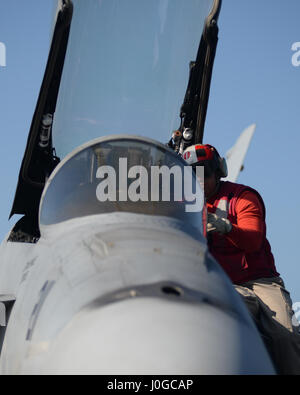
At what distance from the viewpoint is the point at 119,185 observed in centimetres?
383

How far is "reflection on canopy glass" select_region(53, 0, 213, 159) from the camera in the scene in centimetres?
655

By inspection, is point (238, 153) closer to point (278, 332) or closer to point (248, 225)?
point (248, 225)

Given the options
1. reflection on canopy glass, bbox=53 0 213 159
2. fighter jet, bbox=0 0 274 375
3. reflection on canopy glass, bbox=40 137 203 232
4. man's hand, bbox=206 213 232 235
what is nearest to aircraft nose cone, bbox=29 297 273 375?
fighter jet, bbox=0 0 274 375

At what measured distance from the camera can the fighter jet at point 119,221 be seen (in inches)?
93.3

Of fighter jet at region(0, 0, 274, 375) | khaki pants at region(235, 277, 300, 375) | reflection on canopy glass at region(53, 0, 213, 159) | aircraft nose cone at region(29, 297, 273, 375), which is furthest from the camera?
reflection on canopy glass at region(53, 0, 213, 159)

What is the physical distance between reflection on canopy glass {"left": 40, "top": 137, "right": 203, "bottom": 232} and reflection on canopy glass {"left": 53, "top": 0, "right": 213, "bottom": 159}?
8.14 feet

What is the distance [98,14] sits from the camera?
656 centimetres

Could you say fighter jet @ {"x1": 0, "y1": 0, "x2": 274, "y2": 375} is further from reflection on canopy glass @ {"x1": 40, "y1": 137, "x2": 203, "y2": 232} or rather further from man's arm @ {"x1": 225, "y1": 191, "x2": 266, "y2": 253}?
man's arm @ {"x1": 225, "y1": 191, "x2": 266, "y2": 253}

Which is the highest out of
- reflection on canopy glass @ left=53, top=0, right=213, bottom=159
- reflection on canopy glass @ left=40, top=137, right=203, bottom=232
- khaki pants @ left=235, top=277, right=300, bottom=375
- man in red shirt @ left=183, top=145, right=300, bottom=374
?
reflection on canopy glass @ left=53, top=0, right=213, bottom=159

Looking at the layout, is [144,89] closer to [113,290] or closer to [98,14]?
[98,14]

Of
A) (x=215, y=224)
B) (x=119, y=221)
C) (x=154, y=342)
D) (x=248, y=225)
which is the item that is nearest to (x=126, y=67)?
(x=248, y=225)

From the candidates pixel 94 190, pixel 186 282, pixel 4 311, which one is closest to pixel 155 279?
pixel 186 282

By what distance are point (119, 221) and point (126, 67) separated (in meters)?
3.98

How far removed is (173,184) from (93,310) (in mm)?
1686
